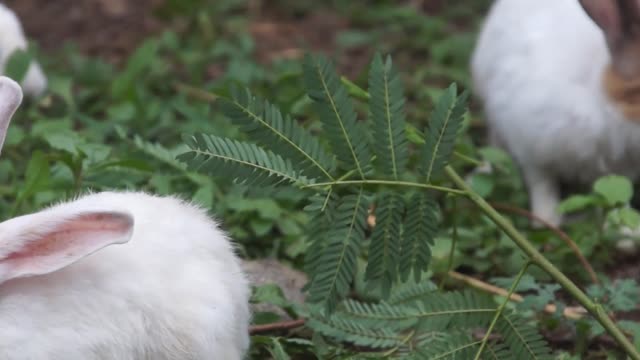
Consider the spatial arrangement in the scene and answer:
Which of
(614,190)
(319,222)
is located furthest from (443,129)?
(614,190)

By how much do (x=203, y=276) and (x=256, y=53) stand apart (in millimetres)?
3412

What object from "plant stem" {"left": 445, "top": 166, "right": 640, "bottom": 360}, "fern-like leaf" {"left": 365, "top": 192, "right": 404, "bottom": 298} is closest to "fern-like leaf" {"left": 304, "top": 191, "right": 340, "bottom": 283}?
"fern-like leaf" {"left": 365, "top": 192, "right": 404, "bottom": 298}

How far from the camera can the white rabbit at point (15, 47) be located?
197 inches

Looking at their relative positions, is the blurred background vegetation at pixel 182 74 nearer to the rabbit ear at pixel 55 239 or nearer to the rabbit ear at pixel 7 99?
the rabbit ear at pixel 7 99

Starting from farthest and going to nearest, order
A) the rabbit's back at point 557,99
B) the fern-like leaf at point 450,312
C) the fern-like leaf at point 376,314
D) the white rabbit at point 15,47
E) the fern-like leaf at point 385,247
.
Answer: the white rabbit at point 15,47
the rabbit's back at point 557,99
the fern-like leaf at point 376,314
the fern-like leaf at point 450,312
the fern-like leaf at point 385,247

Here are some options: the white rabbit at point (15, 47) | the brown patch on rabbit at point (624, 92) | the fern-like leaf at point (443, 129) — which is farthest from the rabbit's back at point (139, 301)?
the white rabbit at point (15, 47)

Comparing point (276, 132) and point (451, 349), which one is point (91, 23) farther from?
point (451, 349)

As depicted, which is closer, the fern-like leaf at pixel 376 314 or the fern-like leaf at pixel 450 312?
the fern-like leaf at pixel 450 312

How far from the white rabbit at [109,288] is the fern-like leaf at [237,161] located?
0.17 metres

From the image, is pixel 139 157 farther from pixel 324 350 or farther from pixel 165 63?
pixel 165 63

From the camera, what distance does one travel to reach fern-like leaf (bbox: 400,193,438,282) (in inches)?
124

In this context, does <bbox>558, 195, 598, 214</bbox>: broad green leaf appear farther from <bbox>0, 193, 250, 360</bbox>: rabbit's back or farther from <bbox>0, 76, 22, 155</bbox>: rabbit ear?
<bbox>0, 76, 22, 155</bbox>: rabbit ear

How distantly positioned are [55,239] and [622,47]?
85.5 inches

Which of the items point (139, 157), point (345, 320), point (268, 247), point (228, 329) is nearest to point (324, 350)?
point (345, 320)
